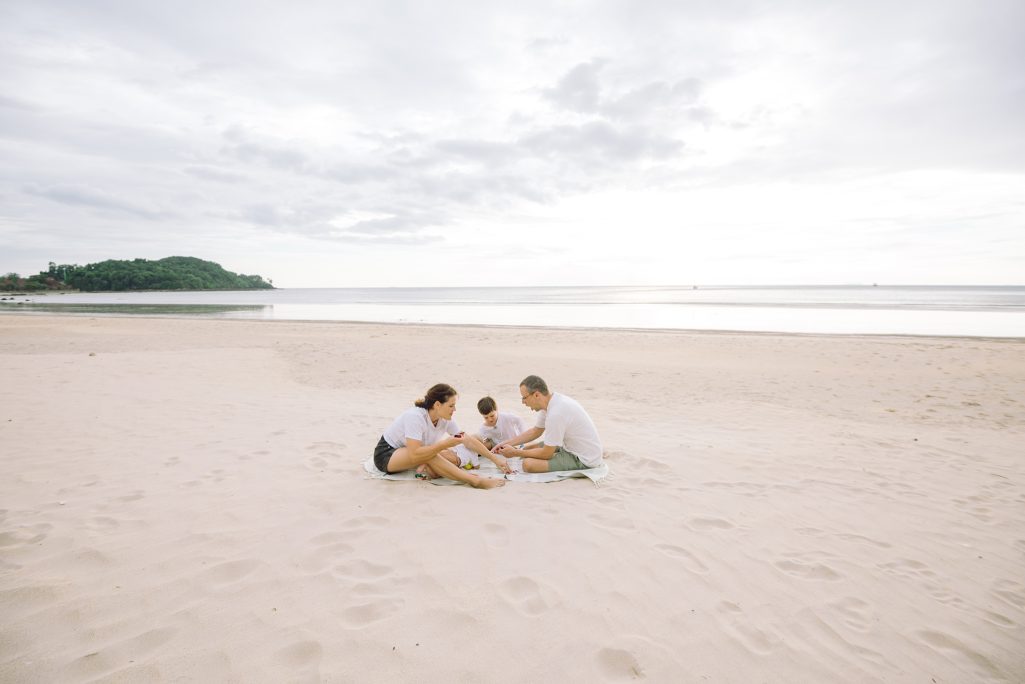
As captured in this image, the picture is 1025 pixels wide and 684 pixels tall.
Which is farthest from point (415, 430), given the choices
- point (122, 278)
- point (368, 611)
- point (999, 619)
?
point (122, 278)

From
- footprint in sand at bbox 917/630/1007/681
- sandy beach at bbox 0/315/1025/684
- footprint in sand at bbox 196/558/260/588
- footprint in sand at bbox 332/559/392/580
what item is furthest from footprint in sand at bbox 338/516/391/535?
footprint in sand at bbox 917/630/1007/681

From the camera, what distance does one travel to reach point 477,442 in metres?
5.80

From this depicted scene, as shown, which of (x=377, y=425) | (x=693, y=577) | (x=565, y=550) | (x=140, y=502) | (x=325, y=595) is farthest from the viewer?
(x=377, y=425)

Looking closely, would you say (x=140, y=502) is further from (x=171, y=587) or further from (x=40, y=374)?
(x=40, y=374)

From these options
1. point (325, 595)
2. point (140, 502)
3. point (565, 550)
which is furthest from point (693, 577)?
point (140, 502)

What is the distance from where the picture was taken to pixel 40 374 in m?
10.9

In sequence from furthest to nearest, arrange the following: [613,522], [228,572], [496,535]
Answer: [613,522] < [496,535] < [228,572]

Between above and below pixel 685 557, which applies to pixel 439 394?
above

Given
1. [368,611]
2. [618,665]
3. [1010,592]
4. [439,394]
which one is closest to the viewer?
[618,665]

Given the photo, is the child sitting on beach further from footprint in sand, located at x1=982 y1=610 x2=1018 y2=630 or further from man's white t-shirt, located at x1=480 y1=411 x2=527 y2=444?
footprint in sand, located at x1=982 y1=610 x2=1018 y2=630

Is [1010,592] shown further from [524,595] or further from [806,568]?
[524,595]

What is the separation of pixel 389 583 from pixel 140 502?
301cm

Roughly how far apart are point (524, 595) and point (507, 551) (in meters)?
0.60

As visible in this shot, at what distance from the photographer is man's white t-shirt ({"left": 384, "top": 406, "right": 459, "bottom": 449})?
5.55m
